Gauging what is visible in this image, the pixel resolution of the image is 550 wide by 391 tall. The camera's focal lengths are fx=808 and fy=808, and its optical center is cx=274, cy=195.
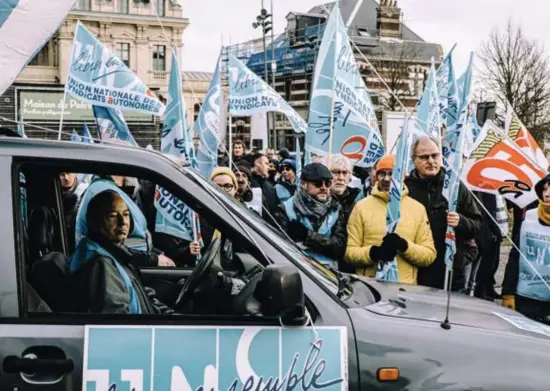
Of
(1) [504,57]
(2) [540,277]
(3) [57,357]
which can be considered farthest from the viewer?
(1) [504,57]

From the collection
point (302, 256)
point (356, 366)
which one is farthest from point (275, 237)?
point (356, 366)

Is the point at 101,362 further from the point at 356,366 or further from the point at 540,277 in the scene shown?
the point at 540,277

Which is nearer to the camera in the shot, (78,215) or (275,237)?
(275,237)

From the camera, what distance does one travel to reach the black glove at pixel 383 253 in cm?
546

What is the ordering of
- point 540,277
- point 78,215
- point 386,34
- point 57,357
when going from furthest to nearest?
point 386,34, point 540,277, point 78,215, point 57,357

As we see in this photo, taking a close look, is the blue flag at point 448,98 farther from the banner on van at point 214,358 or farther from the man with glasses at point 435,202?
the banner on van at point 214,358

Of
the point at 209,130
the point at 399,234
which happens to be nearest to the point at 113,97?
the point at 209,130

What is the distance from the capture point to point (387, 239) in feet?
18.0

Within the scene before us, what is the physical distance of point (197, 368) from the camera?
2.93m

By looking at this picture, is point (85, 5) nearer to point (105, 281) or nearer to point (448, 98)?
point (448, 98)

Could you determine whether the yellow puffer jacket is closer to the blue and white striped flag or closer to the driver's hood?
the driver's hood

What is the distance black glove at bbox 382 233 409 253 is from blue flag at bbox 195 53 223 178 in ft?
11.0

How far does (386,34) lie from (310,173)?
262 feet

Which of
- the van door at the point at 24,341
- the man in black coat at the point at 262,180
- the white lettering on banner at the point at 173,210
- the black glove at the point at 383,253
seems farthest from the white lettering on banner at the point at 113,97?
the van door at the point at 24,341
